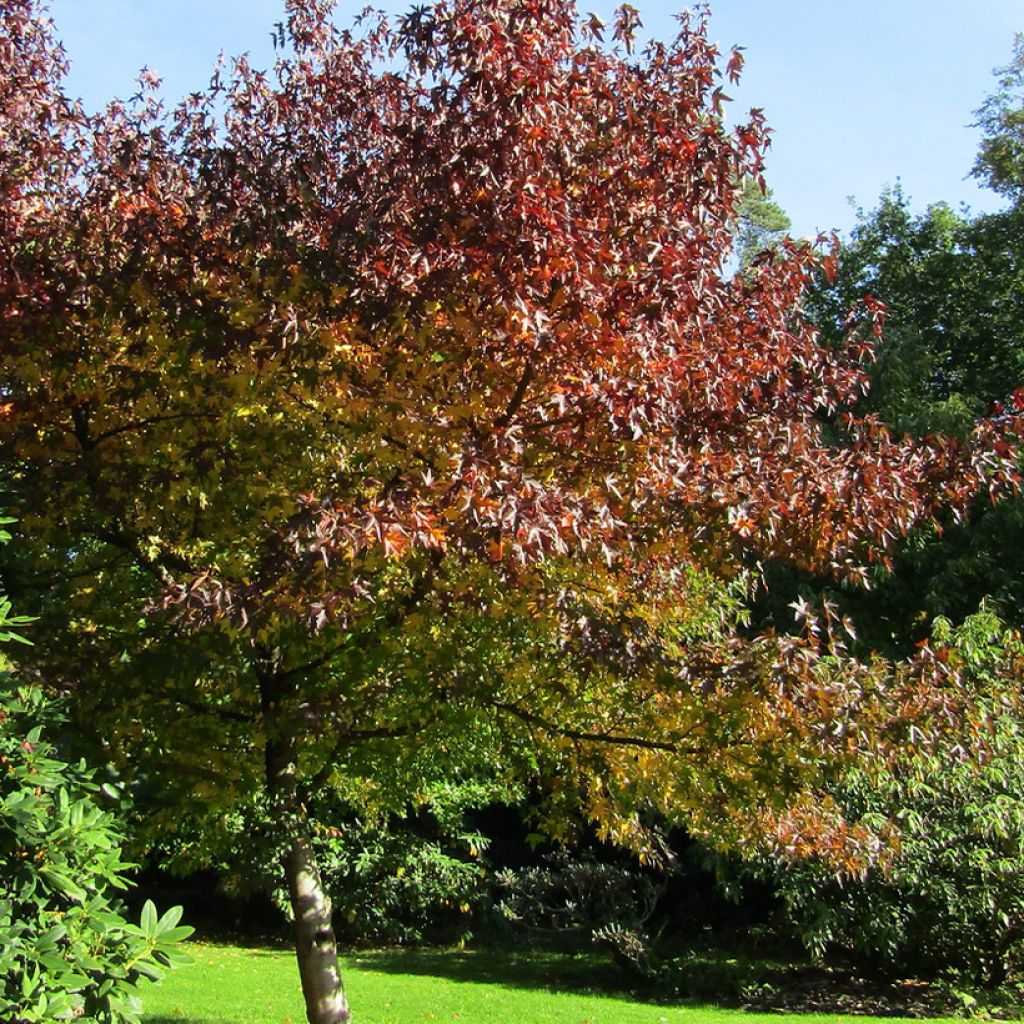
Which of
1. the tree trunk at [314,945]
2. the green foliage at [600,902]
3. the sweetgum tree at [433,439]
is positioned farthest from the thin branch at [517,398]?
the green foliage at [600,902]

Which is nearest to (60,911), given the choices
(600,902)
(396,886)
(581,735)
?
(581,735)

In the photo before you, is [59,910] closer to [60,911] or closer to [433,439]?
[60,911]

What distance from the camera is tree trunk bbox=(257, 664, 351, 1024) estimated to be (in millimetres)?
5656

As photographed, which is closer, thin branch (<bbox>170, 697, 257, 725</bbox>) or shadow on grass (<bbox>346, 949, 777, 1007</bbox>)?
thin branch (<bbox>170, 697, 257, 725</bbox>)

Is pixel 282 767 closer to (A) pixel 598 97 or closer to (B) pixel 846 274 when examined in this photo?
(A) pixel 598 97

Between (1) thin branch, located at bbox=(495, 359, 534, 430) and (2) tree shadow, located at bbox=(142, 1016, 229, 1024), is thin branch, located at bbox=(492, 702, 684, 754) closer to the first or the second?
(1) thin branch, located at bbox=(495, 359, 534, 430)

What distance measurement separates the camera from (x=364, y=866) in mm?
15688

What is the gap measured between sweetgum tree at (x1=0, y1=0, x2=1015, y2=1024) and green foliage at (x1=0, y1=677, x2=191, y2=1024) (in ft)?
2.90

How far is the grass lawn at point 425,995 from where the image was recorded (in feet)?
32.7

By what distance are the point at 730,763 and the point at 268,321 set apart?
2.88 meters

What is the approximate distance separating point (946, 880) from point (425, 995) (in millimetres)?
5394

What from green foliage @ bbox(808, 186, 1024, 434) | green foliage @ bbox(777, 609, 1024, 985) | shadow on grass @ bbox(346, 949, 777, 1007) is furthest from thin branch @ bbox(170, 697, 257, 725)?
green foliage @ bbox(808, 186, 1024, 434)

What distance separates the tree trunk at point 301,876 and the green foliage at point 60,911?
2143 mm

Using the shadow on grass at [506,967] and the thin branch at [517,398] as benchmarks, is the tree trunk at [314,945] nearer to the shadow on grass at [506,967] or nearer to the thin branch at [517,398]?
the thin branch at [517,398]
